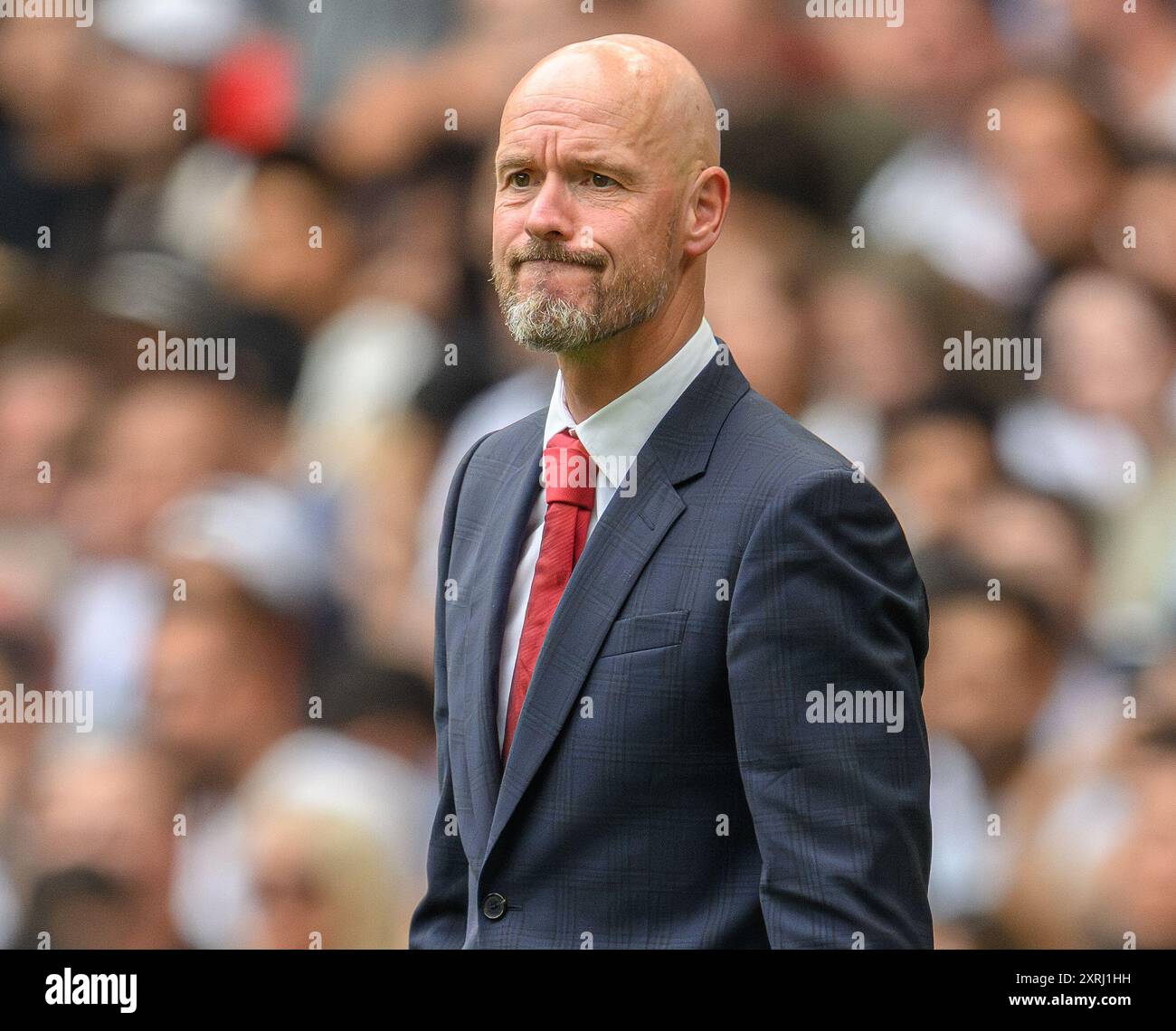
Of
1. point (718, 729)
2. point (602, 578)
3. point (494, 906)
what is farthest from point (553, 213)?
point (494, 906)

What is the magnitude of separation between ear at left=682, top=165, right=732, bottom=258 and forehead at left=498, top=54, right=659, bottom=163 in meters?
0.08

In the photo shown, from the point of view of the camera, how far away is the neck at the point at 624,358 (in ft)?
5.05

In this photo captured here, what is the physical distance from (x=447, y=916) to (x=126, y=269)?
81.8 inches

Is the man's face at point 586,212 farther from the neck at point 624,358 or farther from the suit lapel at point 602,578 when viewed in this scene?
the suit lapel at point 602,578

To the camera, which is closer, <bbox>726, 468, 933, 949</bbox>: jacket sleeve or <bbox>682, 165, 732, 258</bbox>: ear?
<bbox>726, 468, 933, 949</bbox>: jacket sleeve

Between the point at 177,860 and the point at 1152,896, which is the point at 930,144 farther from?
the point at 177,860

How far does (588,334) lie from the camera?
4.92 ft

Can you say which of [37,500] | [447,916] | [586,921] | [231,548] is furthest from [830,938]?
[37,500]

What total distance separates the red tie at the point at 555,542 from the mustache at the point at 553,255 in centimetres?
20

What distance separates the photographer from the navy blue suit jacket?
1352 mm

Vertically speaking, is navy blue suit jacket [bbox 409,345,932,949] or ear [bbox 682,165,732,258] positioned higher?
ear [bbox 682,165,732,258]

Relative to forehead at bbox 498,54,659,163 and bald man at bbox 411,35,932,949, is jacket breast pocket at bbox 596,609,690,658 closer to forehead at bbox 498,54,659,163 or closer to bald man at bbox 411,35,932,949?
bald man at bbox 411,35,932,949

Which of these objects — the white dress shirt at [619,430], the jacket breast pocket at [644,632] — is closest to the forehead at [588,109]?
the white dress shirt at [619,430]

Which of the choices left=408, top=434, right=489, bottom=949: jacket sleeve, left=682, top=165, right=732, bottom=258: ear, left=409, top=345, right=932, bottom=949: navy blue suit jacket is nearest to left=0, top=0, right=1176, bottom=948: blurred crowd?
left=408, top=434, right=489, bottom=949: jacket sleeve
